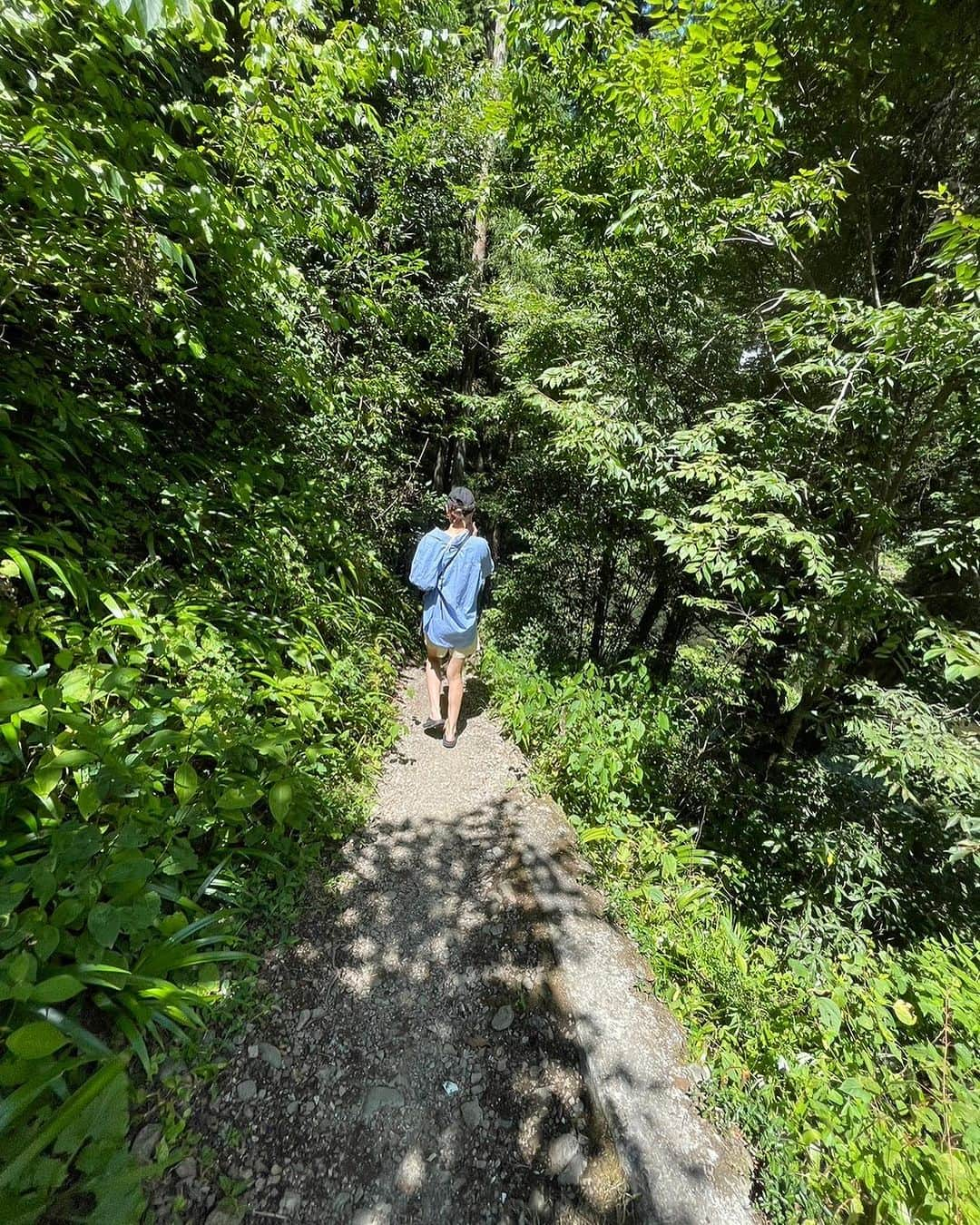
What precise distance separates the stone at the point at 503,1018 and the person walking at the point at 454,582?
6.34 ft

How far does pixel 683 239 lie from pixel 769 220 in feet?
1.60

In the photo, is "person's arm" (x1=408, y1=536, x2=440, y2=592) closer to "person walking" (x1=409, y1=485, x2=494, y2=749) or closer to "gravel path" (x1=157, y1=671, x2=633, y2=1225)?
"person walking" (x1=409, y1=485, x2=494, y2=749)

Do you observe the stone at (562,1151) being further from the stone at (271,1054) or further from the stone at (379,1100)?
the stone at (271,1054)

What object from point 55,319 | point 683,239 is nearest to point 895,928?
point 683,239

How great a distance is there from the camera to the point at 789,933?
3.23 metres

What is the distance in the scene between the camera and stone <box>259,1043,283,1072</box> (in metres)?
1.80

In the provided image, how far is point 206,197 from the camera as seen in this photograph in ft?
6.25

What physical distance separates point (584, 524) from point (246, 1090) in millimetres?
4937

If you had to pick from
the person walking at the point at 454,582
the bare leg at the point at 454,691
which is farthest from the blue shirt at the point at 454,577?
the bare leg at the point at 454,691

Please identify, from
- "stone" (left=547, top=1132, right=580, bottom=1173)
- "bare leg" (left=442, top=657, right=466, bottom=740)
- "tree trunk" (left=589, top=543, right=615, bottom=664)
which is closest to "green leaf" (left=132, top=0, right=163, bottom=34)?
"bare leg" (left=442, top=657, right=466, bottom=740)

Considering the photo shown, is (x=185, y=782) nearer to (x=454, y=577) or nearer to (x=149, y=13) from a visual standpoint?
(x=454, y=577)

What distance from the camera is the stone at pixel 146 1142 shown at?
1.49 m

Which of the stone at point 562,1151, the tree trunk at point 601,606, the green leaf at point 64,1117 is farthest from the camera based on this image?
the tree trunk at point 601,606

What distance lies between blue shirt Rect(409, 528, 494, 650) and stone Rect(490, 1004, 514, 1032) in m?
2.27
